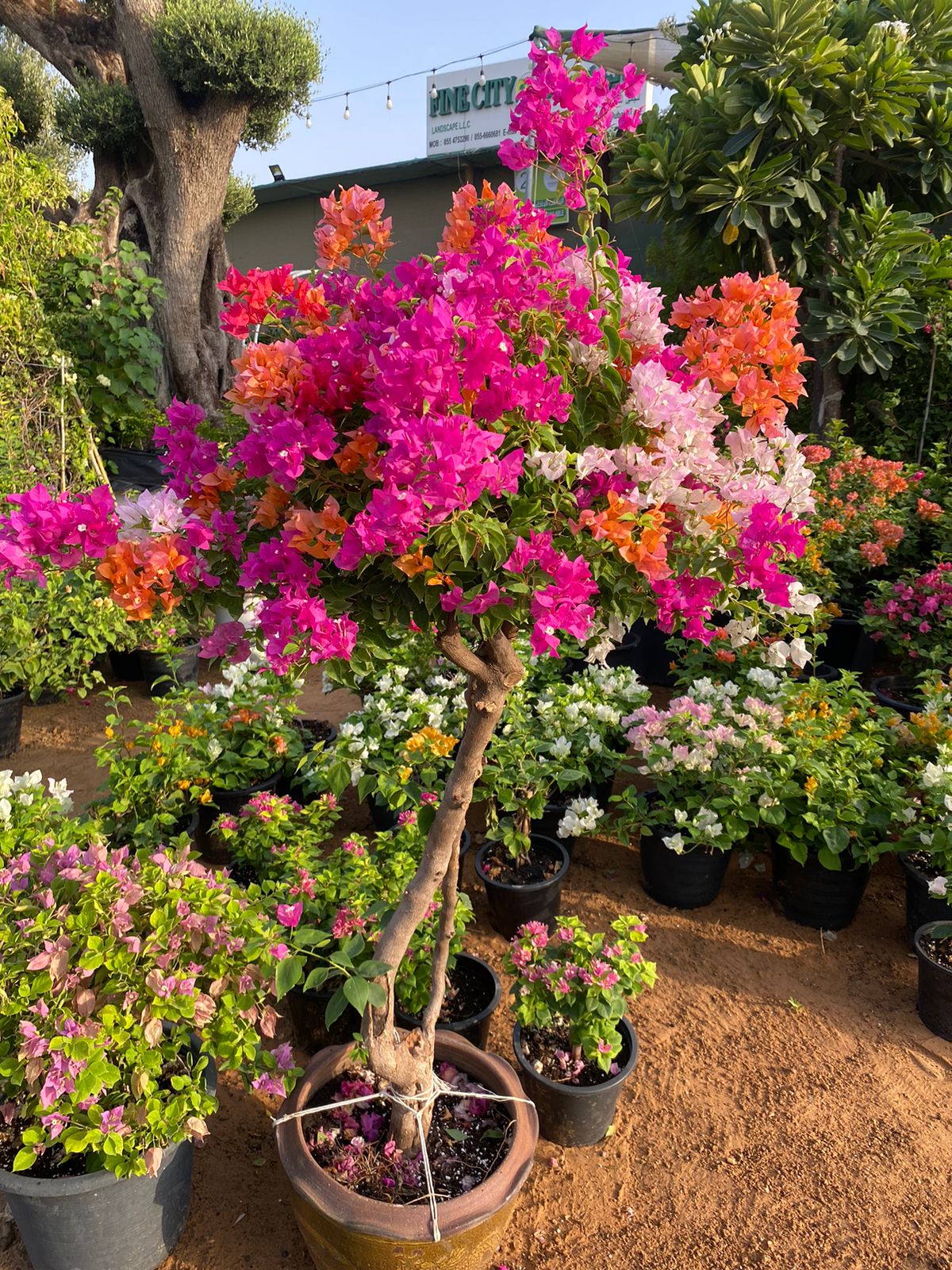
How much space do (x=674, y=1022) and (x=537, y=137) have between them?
239cm

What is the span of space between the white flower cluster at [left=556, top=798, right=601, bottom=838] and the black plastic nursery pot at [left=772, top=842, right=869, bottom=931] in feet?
2.42

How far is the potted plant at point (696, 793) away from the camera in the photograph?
2.79 metres

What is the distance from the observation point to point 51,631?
4184 millimetres

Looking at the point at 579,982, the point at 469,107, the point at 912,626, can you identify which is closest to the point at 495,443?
the point at 579,982

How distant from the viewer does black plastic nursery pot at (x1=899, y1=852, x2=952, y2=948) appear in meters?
2.65

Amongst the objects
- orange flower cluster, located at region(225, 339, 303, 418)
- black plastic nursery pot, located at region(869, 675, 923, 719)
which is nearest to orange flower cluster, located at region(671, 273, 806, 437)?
orange flower cluster, located at region(225, 339, 303, 418)

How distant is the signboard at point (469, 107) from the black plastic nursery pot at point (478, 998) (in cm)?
1288

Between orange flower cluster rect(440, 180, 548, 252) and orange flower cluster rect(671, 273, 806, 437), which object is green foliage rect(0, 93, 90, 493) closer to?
orange flower cluster rect(440, 180, 548, 252)

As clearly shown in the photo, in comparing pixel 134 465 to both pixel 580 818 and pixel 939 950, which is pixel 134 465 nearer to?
pixel 580 818

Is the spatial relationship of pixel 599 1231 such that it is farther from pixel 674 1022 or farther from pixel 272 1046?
pixel 272 1046

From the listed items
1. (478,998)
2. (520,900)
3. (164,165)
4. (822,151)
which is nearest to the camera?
(478,998)

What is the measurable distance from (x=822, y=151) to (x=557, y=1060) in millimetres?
6245

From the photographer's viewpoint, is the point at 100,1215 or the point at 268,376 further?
the point at 100,1215

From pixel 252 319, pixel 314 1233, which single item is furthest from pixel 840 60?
pixel 314 1233
